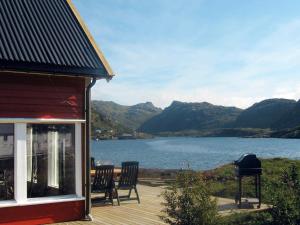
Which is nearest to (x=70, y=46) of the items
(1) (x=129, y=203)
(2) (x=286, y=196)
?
(1) (x=129, y=203)

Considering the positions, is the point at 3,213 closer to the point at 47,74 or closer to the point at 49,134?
the point at 49,134

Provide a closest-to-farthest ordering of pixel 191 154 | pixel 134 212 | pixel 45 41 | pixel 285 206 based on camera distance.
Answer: pixel 285 206 → pixel 45 41 → pixel 134 212 → pixel 191 154

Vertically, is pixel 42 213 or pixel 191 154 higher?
pixel 42 213

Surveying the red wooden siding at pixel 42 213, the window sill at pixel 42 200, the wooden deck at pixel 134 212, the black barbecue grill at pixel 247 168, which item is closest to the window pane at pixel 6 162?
the window sill at pixel 42 200

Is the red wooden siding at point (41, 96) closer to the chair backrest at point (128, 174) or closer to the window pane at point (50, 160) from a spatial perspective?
the window pane at point (50, 160)

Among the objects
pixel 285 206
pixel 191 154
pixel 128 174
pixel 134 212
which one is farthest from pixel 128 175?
pixel 191 154

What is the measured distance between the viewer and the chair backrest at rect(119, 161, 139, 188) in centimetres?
1053

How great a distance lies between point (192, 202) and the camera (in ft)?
21.2

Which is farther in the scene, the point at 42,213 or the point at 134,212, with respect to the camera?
the point at 134,212

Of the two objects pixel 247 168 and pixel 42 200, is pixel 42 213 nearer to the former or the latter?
pixel 42 200

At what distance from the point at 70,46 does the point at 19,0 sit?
1747 mm

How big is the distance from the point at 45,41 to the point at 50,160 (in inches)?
89.7

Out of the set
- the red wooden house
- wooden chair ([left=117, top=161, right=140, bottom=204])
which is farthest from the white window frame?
wooden chair ([left=117, top=161, right=140, bottom=204])

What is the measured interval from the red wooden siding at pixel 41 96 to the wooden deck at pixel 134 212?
2.07 metres
